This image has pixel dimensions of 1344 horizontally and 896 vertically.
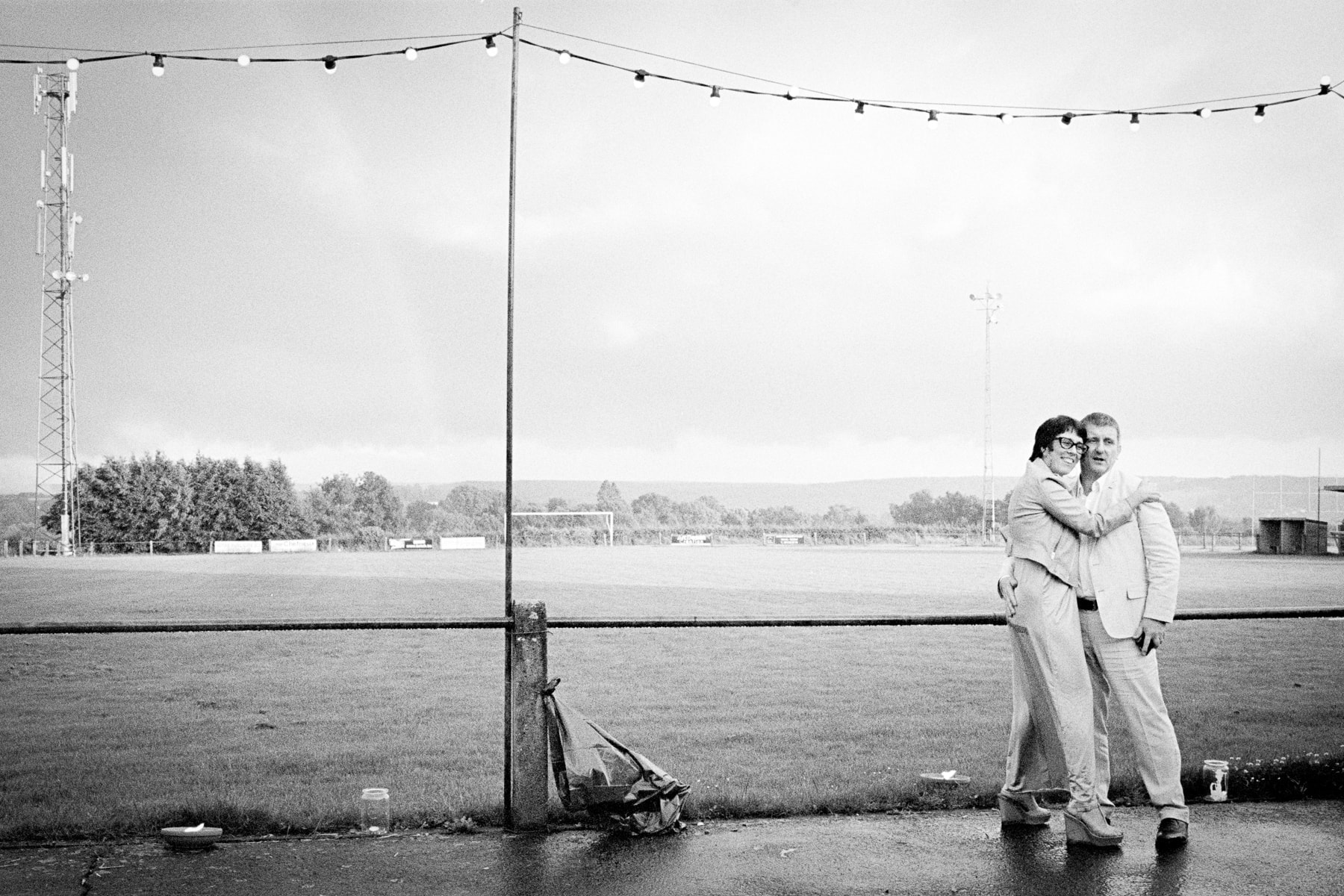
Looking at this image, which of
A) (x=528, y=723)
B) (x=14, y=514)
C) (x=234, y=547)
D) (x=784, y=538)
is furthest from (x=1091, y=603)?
(x=784, y=538)

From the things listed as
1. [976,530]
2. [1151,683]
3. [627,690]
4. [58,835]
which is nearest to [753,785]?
[1151,683]

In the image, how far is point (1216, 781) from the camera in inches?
236

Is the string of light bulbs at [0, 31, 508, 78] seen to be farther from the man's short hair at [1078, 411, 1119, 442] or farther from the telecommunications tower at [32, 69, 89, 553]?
the telecommunications tower at [32, 69, 89, 553]

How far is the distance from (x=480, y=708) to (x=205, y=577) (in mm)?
33752

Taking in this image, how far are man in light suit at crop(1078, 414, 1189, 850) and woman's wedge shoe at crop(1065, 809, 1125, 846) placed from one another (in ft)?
0.77

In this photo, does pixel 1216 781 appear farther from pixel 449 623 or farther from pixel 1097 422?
pixel 449 623

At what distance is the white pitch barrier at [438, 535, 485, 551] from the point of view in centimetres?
8731

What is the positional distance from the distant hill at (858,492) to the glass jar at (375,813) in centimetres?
11184

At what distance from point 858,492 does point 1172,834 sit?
180 m

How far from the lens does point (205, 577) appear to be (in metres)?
42.5

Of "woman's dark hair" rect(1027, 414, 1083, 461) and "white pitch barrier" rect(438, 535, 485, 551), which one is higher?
"woman's dark hair" rect(1027, 414, 1083, 461)

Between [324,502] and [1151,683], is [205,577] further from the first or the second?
[324,502]

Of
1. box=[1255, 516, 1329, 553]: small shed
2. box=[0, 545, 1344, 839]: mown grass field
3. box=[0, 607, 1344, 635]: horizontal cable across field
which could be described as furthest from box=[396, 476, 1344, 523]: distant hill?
box=[0, 607, 1344, 635]: horizontal cable across field

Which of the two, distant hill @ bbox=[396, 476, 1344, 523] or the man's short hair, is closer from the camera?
the man's short hair
